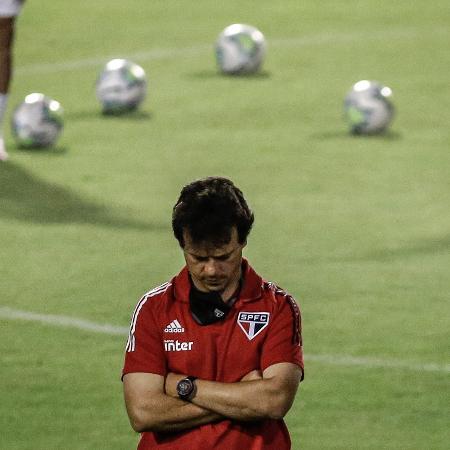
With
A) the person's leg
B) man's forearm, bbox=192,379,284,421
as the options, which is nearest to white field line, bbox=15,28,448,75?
the person's leg

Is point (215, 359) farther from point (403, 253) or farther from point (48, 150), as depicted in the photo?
point (48, 150)

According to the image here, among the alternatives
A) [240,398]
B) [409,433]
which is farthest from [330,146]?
[240,398]

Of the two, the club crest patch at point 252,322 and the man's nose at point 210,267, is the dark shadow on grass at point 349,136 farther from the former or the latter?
the man's nose at point 210,267

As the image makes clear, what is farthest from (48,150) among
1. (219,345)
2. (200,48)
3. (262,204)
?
(219,345)

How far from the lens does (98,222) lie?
11.2 meters

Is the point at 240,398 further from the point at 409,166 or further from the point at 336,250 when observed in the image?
the point at 409,166

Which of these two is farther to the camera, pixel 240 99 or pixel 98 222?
pixel 240 99

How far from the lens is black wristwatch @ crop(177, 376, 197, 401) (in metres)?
5.12

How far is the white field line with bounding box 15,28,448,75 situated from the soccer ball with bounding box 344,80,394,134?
4.06 metres

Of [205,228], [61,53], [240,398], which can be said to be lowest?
[61,53]

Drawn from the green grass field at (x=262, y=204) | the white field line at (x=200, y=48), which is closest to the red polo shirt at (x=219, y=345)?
the green grass field at (x=262, y=204)

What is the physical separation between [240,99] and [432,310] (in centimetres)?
700

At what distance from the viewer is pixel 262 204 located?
1172 cm

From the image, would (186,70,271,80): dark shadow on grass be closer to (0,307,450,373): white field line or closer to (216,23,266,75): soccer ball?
(216,23,266,75): soccer ball
